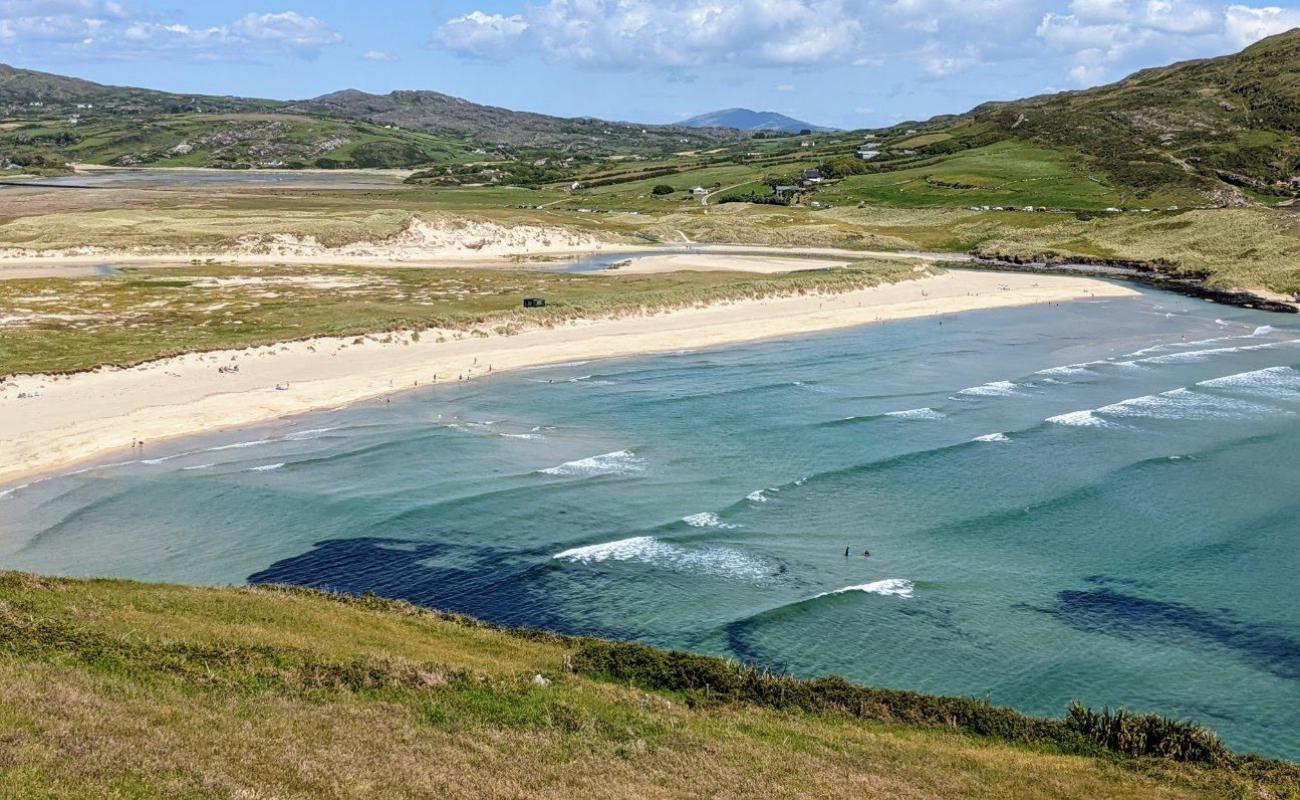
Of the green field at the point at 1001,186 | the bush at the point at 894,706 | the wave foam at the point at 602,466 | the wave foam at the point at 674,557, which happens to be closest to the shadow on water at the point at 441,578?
the wave foam at the point at 674,557

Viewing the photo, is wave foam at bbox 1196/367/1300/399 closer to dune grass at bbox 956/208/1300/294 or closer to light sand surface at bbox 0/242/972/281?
dune grass at bbox 956/208/1300/294

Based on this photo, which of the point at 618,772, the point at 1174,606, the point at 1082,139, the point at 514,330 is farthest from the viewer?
the point at 1082,139

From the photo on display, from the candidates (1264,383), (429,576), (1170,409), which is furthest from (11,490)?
(1264,383)

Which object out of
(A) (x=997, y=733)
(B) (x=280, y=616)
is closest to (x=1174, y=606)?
(A) (x=997, y=733)

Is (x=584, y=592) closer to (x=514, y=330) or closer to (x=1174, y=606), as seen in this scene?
(x=1174, y=606)

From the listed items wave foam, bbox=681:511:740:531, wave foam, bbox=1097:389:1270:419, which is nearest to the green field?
wave foam, bbox=1097:389:1270:419

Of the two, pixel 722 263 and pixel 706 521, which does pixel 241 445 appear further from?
pixel 722 263

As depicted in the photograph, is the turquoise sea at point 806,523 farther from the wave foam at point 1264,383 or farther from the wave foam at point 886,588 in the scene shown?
the wave foam at point 1264,383
